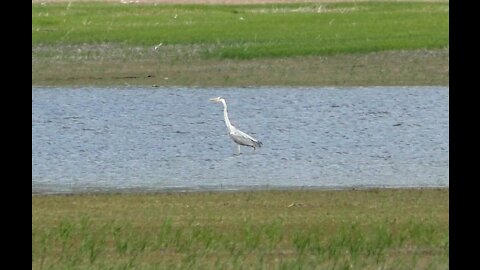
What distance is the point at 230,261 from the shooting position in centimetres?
672

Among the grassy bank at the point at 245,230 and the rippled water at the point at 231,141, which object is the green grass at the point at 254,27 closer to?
the rippled water at the point at 231,141

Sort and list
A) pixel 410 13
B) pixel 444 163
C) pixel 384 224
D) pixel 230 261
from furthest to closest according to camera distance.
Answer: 1. pixel 410 13
2. pixel 444 163
3. pixel 384 224
4. pixel 230 261

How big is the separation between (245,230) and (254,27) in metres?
22.2

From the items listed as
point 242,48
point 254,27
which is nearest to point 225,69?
point 242,48

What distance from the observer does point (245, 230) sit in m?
7.91

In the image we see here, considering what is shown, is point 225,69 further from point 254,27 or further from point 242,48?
point 254,27

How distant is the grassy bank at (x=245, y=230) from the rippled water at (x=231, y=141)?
948 millimetres

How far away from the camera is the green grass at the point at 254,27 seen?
82.3 ft

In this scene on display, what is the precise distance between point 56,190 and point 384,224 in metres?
3.47

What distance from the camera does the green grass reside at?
25.1 metres

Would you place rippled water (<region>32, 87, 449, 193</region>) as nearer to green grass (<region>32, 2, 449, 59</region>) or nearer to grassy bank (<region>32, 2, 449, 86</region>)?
grassy bank (<region>32, 2, 449, 86</region>)

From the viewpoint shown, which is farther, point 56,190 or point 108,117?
point 108,117
